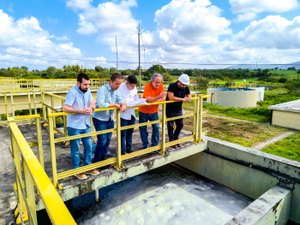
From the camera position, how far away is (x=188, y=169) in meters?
6.43

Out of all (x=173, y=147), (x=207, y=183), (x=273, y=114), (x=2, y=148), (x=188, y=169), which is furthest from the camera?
(x=273, y=114)

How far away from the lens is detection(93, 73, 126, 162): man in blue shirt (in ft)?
11.3

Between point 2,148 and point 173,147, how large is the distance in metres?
3.83

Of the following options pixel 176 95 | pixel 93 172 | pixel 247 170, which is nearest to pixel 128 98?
pixel 176 95

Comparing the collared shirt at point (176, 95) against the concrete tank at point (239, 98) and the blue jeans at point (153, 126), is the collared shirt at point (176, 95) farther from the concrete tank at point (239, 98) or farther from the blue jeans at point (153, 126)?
the concrete tank at point (239, 98)

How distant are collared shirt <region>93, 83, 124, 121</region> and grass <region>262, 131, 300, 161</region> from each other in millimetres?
5372

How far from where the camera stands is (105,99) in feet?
11.6

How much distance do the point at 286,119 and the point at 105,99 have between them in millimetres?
9662

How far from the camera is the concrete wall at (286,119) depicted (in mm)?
9957

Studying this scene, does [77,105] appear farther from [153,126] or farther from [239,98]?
[239,98]

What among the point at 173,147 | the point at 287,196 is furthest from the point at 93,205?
the point at 287,196

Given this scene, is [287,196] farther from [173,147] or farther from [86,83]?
[86,83]

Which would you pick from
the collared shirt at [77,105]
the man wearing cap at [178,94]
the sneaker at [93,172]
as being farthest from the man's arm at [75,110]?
the man wearing cap at [178,94]

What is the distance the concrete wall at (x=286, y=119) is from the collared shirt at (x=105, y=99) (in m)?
9.19
